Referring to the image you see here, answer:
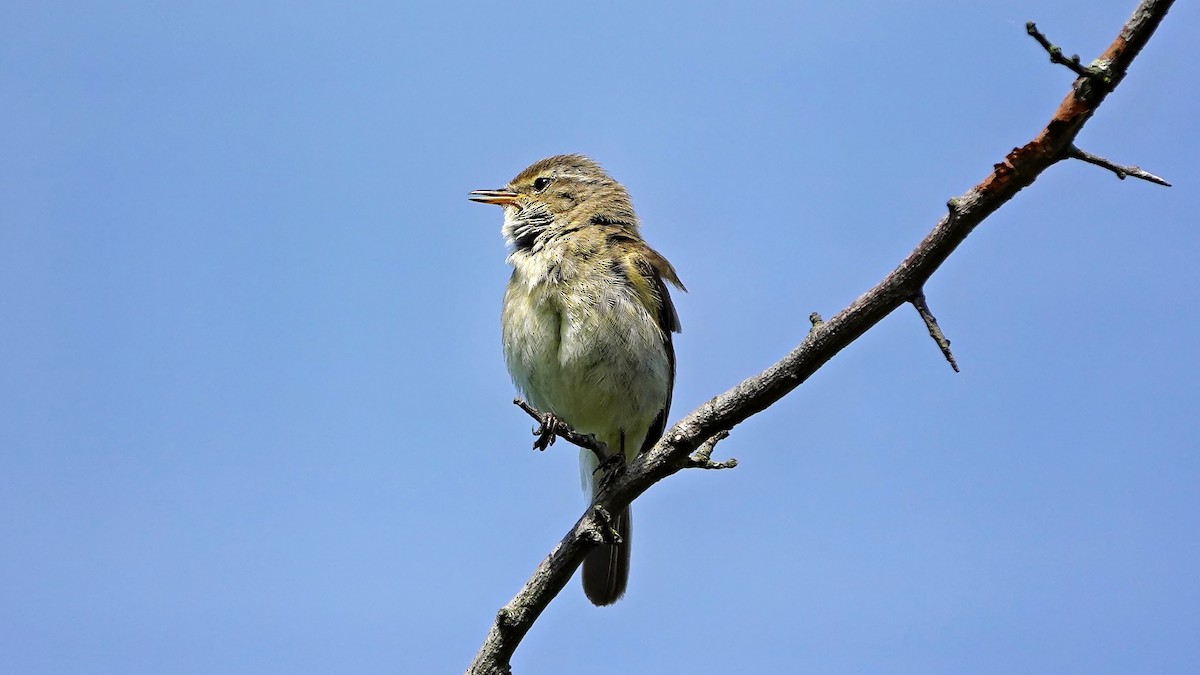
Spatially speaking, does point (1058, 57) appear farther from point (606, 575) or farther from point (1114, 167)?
point (606, 575)

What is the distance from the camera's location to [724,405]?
4.80 m

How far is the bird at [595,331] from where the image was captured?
686cm

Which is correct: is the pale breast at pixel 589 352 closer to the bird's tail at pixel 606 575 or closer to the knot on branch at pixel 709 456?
the bird's tail at pixel 606 575

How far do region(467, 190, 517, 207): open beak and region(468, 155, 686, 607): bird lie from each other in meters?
0.43

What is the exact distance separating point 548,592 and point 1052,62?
310 centimetres

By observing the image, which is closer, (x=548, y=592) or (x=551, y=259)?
(x=548, y=592)

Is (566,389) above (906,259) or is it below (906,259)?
above

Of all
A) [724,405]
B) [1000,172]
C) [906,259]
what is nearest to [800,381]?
[724,405]

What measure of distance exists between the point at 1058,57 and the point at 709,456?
2106 mm

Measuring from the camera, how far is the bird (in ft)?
22.5

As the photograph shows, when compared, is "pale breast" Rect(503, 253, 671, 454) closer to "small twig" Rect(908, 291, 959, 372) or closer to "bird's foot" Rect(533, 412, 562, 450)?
"bird's foot" Rect(533, 412, 562, 450)

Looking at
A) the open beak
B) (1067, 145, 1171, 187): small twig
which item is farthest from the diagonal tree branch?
the open beak


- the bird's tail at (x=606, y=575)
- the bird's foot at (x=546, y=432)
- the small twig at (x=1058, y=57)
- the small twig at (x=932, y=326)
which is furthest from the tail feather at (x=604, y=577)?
the small twig at (x=1058, y=57)

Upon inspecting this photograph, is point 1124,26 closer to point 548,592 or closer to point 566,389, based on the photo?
point 548,592
